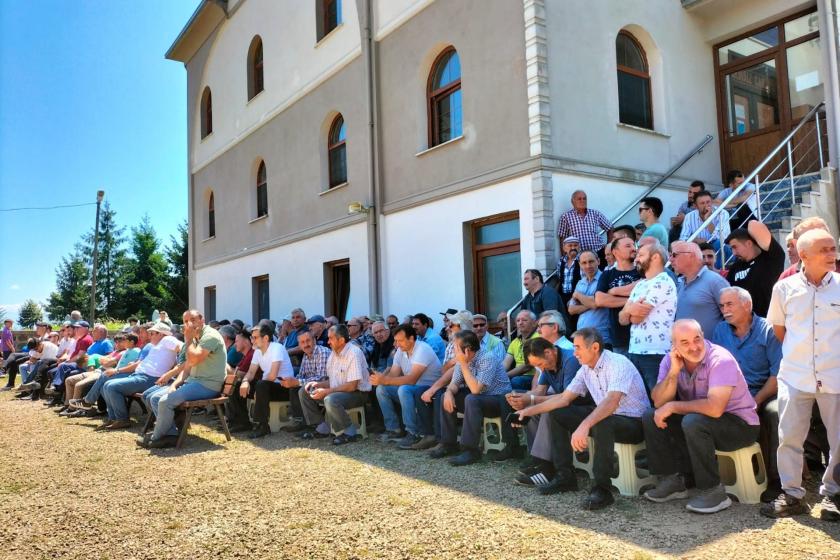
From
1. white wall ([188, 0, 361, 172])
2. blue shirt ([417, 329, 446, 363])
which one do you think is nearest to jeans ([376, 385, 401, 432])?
blue shirt ([417, 329, 446, 363])

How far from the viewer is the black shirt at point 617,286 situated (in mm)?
5691

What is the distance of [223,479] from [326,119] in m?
9.37

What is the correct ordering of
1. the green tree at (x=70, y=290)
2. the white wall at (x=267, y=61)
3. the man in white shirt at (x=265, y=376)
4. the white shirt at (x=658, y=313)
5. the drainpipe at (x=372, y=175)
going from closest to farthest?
1. the white shirt at (x=658, y=313)
2. the man in white shirt at (x=265, y=376)
3. the drainpipe at (x=372, y=175)
4. the white wall at (x=267, y=61)
5. the green tree at (x=70, y=290)

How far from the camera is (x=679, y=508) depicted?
4258 mm

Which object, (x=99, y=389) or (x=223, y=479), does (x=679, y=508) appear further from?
(x=99, y=389)

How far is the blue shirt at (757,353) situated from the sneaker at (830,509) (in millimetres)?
900

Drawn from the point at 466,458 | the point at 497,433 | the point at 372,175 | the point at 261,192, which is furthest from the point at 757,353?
the point at 261,192

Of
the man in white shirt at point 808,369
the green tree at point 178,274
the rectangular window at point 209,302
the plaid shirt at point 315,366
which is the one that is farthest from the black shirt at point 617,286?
the green tree at point 178,274

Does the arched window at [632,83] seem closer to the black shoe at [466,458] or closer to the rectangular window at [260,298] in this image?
the black shoe at [466,458]

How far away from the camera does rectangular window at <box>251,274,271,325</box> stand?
16.1m

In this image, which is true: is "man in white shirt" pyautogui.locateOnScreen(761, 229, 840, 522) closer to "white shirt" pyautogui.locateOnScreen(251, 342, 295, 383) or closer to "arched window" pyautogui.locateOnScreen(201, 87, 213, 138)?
"white shirt" pyautogui.locateOnScreen(251, 342, 295, 383)

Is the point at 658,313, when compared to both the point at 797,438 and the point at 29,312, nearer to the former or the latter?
the point at 797,438

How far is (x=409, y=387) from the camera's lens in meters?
7.01

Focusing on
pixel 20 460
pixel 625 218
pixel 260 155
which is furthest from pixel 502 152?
pixel 260 155
